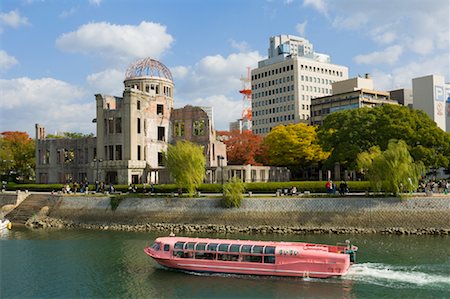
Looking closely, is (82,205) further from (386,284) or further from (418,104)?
(418,104)

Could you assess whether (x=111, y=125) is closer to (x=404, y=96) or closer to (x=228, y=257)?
(x=228, y=257)

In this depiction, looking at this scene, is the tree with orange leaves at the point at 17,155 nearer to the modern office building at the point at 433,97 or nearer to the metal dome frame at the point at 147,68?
the metal dome frame at the point at 147,68

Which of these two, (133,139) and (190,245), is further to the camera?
(133,139)

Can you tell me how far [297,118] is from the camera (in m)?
142

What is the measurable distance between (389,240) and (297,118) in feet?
319

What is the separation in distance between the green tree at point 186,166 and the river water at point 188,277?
16.2 metres

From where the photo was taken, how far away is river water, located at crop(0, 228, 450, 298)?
30484 millimetres

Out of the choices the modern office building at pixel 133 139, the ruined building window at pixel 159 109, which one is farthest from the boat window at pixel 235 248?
the ruined building window at pixel 159 109

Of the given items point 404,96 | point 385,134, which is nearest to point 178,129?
point 385,134

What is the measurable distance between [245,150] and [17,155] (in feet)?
159

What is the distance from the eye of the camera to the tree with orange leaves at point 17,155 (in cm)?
9275

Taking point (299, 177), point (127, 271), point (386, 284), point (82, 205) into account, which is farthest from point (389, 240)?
point (299, 177)

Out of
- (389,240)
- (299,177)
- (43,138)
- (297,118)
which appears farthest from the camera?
(297,118)

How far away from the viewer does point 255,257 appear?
35.1m
